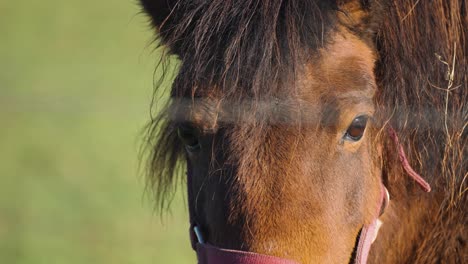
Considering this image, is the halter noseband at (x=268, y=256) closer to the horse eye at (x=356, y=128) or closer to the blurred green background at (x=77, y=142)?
the horse eye at (x=356, y=128)

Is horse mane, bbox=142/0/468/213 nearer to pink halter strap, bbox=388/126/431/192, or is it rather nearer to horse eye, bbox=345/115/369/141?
pink halter strap, bbox=388/126/431/192

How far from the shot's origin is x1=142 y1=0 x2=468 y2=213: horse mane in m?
2.42

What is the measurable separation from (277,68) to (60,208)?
5.03 meters

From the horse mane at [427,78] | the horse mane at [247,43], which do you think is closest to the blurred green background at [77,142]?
the horse mane at [247,43]

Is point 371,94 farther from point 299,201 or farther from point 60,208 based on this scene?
point 60,208

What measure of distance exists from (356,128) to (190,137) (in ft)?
1.77

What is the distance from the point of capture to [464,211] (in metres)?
2.83

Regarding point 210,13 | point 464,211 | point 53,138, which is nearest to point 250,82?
point 210,13

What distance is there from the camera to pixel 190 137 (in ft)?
8.48

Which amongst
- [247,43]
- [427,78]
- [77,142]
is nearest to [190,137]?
[247,43]

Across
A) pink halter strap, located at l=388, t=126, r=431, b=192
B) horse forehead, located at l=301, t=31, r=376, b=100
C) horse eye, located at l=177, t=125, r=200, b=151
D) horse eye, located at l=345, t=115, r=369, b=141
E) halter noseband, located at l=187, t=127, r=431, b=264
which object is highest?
horse forehead, located at l=301, t=31, r=376, b=100

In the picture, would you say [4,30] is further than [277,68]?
Yes

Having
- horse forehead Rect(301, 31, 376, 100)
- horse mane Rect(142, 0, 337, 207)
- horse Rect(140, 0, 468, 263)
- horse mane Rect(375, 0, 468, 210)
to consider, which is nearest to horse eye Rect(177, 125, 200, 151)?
horse Rect(140, 0, 468, 263)

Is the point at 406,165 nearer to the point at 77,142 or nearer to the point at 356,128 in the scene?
the point at 356,128
